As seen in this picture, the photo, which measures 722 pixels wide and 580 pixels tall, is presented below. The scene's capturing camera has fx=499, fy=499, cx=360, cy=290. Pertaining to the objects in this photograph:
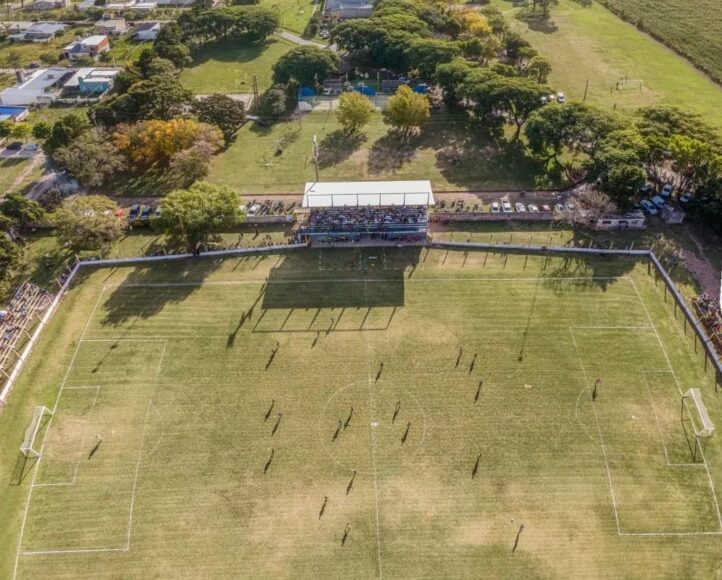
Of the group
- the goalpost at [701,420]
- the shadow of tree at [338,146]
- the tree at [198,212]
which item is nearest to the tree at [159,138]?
the tree at [198,212]

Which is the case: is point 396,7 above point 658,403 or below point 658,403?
above

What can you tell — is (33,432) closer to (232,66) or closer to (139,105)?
(139,105)

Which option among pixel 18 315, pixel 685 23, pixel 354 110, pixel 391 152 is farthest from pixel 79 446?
pixel 685 23

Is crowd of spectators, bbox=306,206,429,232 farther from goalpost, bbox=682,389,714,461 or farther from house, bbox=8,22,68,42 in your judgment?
house, bbox=8,22,68,42

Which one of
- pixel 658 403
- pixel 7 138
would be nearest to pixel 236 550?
pixel 658 403

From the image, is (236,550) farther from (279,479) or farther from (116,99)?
(116,99)

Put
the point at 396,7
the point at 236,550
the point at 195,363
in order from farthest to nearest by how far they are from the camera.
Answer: the point at 396,7 → the point at 195,363 → the point at 236,550

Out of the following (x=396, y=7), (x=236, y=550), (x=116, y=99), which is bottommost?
(x=236, y=550)
